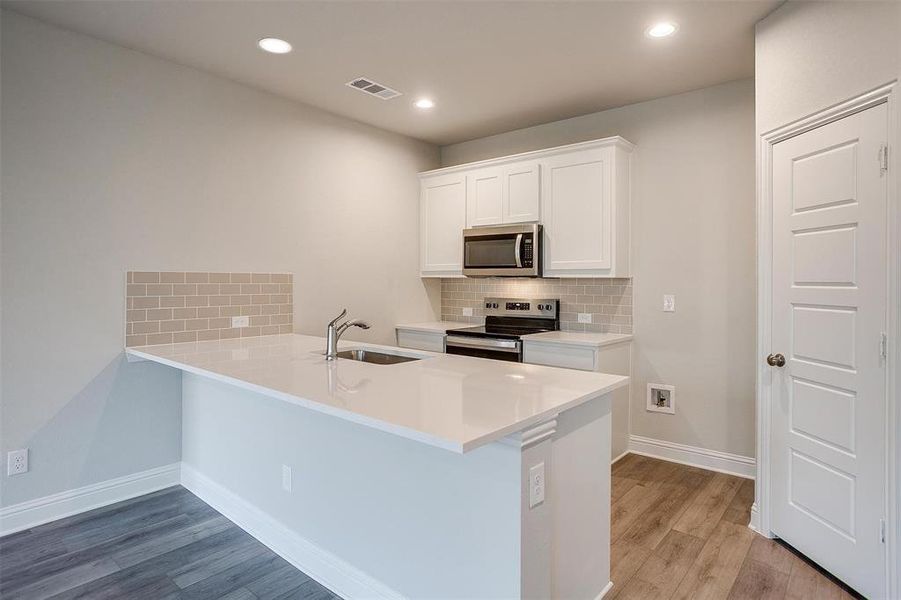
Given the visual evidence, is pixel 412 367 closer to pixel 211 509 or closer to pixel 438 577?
pixel 438 577

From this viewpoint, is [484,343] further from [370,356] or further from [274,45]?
[274,45]

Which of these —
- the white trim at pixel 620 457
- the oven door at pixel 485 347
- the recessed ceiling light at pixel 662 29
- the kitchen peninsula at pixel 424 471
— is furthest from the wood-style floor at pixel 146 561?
the recessed ceiling light at pixel 662 29

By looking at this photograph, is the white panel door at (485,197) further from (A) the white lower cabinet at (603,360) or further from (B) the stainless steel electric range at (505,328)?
(A) the white lower cabinet at (603,360)

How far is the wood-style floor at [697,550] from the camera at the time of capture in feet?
6.86

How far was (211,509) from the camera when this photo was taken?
2844 mm

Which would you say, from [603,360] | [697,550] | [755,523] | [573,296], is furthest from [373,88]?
[755,523]

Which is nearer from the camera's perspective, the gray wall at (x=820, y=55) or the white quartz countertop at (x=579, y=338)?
the gray wall at (x=820, y=55)

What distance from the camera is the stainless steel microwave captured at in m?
3.95

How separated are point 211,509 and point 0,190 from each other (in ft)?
6.41

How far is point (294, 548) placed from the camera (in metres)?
2.30

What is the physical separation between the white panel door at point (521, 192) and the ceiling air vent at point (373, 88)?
1105 millimetres

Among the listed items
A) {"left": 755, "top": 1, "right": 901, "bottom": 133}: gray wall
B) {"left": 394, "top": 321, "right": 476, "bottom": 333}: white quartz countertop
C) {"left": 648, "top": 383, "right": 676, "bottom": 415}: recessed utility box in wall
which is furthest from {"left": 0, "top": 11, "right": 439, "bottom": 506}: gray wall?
{"left": 755, "top": 1, "right": 901, "bottom": 133}: gray wall

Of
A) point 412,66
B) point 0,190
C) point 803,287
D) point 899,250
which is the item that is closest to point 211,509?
point 0,190

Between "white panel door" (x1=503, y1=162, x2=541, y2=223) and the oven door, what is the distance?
3.31 feet
